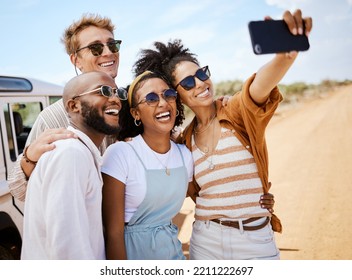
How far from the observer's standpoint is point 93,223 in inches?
64.1

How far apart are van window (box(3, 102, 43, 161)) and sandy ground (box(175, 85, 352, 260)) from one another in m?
2.32

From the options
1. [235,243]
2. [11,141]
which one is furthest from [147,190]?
[11,141]

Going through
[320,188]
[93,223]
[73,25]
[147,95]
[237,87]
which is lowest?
[320,188]

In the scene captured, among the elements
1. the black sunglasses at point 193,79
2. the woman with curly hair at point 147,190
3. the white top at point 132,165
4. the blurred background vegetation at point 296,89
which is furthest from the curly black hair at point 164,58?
the blurred background vegetation at point 296,89

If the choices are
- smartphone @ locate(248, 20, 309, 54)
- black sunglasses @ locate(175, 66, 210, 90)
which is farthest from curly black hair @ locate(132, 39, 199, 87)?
smartphone @ locate(248, 20, 309, 54)

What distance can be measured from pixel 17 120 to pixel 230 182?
2810mm

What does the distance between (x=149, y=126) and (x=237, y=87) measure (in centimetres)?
2353

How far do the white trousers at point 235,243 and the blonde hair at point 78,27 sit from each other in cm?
184

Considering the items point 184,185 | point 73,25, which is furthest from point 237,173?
point 73,25

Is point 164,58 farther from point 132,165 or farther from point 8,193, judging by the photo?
point 8,193

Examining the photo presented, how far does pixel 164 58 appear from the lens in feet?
8.09

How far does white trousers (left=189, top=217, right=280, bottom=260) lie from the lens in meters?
1.96

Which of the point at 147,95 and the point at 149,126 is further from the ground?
the point at 147,95
